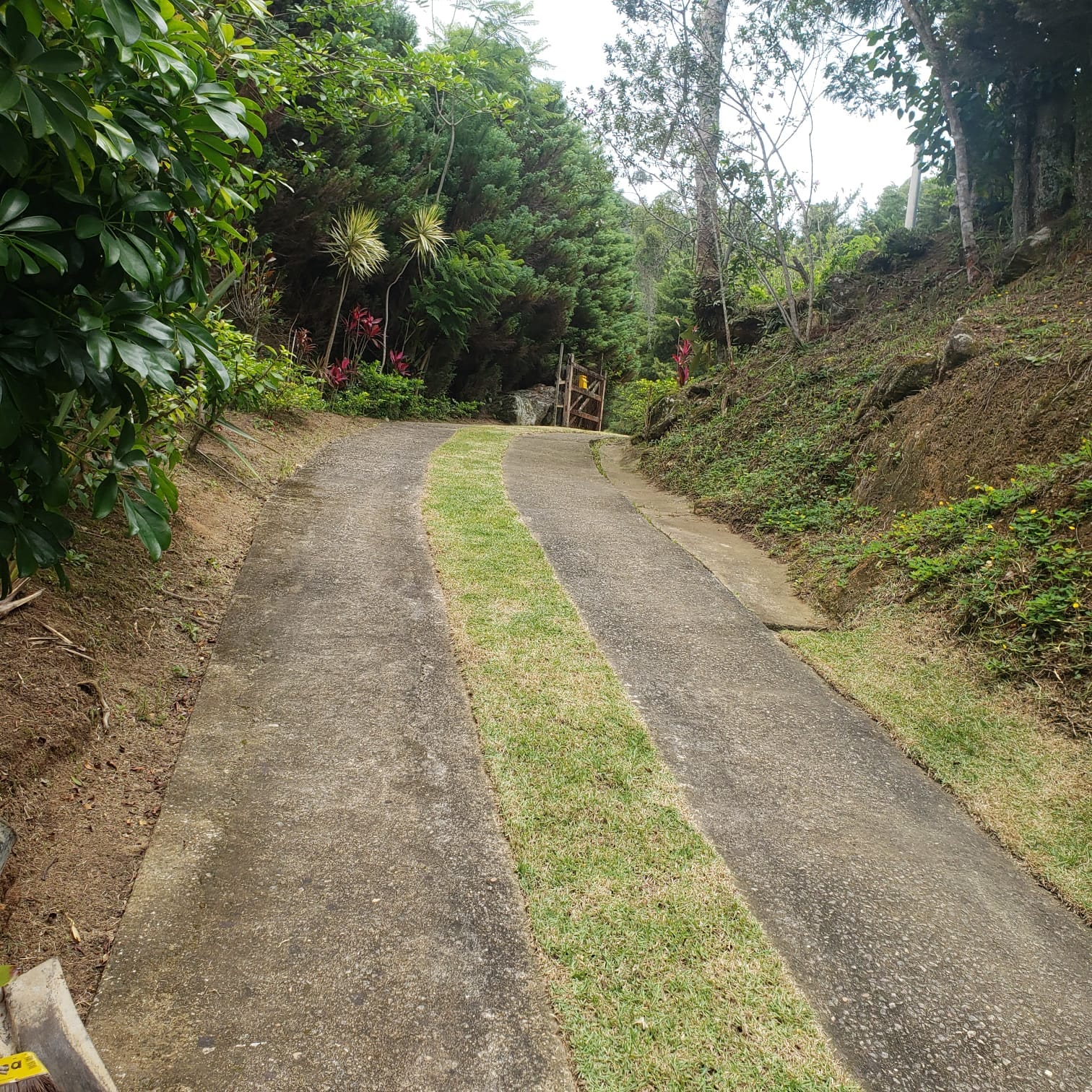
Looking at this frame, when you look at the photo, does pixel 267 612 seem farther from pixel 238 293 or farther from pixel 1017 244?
pixel 1017 244

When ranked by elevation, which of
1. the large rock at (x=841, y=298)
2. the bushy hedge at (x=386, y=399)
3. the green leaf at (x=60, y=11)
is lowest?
the bushy hedge at (x=386, y=399)

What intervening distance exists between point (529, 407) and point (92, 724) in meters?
14.5

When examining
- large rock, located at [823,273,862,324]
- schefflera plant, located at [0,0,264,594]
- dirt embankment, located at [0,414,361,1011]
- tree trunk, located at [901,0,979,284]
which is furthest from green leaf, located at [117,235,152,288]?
large rock, located at [823,273,862,324]

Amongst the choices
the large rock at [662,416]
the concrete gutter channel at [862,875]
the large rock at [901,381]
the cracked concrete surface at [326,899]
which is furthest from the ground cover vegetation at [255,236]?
the large rock at [901,381]

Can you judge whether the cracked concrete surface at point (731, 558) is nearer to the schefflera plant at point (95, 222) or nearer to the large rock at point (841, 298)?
the schefflera plant at point (95, 222)

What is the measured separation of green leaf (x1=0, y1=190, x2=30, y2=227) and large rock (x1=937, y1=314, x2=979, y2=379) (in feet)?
22.1

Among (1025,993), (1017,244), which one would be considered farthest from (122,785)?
(1017,244)

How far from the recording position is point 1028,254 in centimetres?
884

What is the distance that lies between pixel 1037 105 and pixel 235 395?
960 centimetres

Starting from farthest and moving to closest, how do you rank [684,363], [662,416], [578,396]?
[578,396], [684,363], [662,416]

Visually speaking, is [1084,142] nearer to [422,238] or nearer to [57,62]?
[422,238]

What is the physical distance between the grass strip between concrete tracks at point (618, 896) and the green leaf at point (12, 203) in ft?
7.31

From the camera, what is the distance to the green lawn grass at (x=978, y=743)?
10.2 ft

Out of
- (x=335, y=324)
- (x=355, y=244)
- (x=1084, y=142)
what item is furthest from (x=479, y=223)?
(x=1084, y=142)
